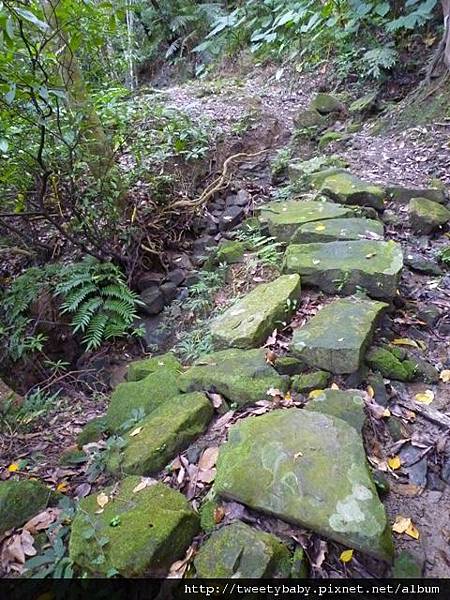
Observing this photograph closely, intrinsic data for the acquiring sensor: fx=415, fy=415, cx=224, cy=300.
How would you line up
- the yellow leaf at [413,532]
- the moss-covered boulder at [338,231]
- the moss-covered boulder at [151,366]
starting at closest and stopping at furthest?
1. the yellow leaf at [413,532]
2. the moss-covered boulder at [151,366]
3. the moss-covered boulder at [338,231]

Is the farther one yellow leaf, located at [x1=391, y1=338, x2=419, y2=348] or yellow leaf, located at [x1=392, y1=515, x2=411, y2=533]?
yellow leaf, located at [x1=391, y1=338, x2=419, y2=348]

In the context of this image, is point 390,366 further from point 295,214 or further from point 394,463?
point 295,214

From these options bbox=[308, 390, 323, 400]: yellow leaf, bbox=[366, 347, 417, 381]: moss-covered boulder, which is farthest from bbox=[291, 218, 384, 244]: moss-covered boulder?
bbox=[308, 390, 323, 400]: yellow leaf

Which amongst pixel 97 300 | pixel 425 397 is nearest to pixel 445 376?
pixel 425 397

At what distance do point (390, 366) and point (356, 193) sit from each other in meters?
2.34

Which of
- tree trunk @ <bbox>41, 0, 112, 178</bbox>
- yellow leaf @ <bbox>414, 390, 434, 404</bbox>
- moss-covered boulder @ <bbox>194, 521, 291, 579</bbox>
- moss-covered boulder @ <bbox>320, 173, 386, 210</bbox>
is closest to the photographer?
moss-covered boulder @ <bbox>194, 521, 291, 579</bbox>

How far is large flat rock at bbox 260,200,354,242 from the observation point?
3.90 meters

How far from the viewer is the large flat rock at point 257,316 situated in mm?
2785

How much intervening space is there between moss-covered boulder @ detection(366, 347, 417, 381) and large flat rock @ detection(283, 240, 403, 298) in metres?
0.57

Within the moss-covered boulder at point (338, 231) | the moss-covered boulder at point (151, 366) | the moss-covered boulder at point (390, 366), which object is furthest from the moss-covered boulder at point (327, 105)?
the moss-covered boulder at point (390, 366)

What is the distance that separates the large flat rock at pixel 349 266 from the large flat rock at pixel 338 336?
19 cm

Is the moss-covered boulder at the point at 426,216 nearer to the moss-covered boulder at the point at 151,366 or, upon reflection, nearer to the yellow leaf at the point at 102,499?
the moss-covered boulder at the point at 151,366

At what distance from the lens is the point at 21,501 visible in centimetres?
205

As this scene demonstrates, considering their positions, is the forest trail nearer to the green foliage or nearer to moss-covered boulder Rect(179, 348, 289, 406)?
moss-covered boulder Rect(179, 348, 289, 406)
